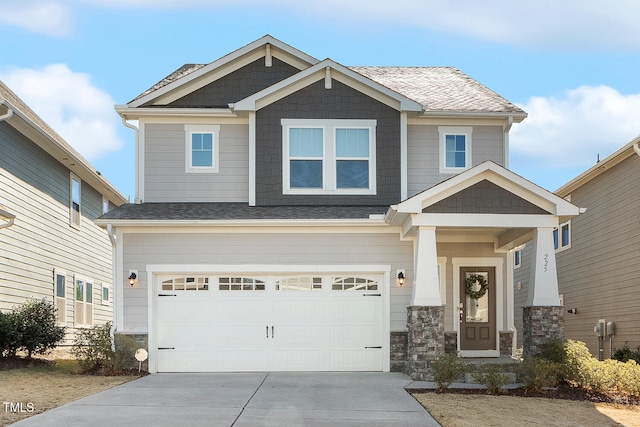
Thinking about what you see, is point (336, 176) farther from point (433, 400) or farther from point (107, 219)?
point (433, 400)

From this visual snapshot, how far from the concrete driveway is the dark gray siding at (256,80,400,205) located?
4.20 m

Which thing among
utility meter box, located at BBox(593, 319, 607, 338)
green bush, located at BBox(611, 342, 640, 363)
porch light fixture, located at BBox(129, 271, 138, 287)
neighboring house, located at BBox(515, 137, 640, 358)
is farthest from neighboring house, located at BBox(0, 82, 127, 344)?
utility meter box, located at BBox(593, 319, 607, 338)

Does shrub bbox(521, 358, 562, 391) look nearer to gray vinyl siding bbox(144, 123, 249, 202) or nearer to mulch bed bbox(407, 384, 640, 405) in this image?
mulch bed bbox(407, 384, 640, 405)

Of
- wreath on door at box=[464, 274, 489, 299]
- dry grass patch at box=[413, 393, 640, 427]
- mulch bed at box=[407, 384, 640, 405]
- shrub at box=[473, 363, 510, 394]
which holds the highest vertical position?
wreath on door at box=[464, 274, 489, 299]

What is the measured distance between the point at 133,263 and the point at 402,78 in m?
8.76

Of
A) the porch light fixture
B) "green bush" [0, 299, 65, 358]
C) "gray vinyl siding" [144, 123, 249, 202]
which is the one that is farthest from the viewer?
"gray vinyl siding" [144, 123, 249, 202]

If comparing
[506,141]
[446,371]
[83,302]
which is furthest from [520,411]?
[83,302]

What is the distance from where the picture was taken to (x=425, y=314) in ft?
49.0

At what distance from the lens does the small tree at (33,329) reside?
16.5 meters

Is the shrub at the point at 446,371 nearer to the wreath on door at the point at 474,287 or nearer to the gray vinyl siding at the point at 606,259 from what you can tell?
the wreath on door at the point at 474,287

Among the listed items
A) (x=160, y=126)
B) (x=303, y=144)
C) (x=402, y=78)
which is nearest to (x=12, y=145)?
(x=160, y=126)

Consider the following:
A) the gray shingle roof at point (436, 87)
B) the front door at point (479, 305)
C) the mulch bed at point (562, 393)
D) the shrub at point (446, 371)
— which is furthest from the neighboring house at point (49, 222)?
the front door at point (479, 305)

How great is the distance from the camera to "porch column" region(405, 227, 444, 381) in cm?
1478

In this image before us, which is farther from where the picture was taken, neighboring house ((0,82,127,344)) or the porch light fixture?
neighboring house ((0,82,127,344))
